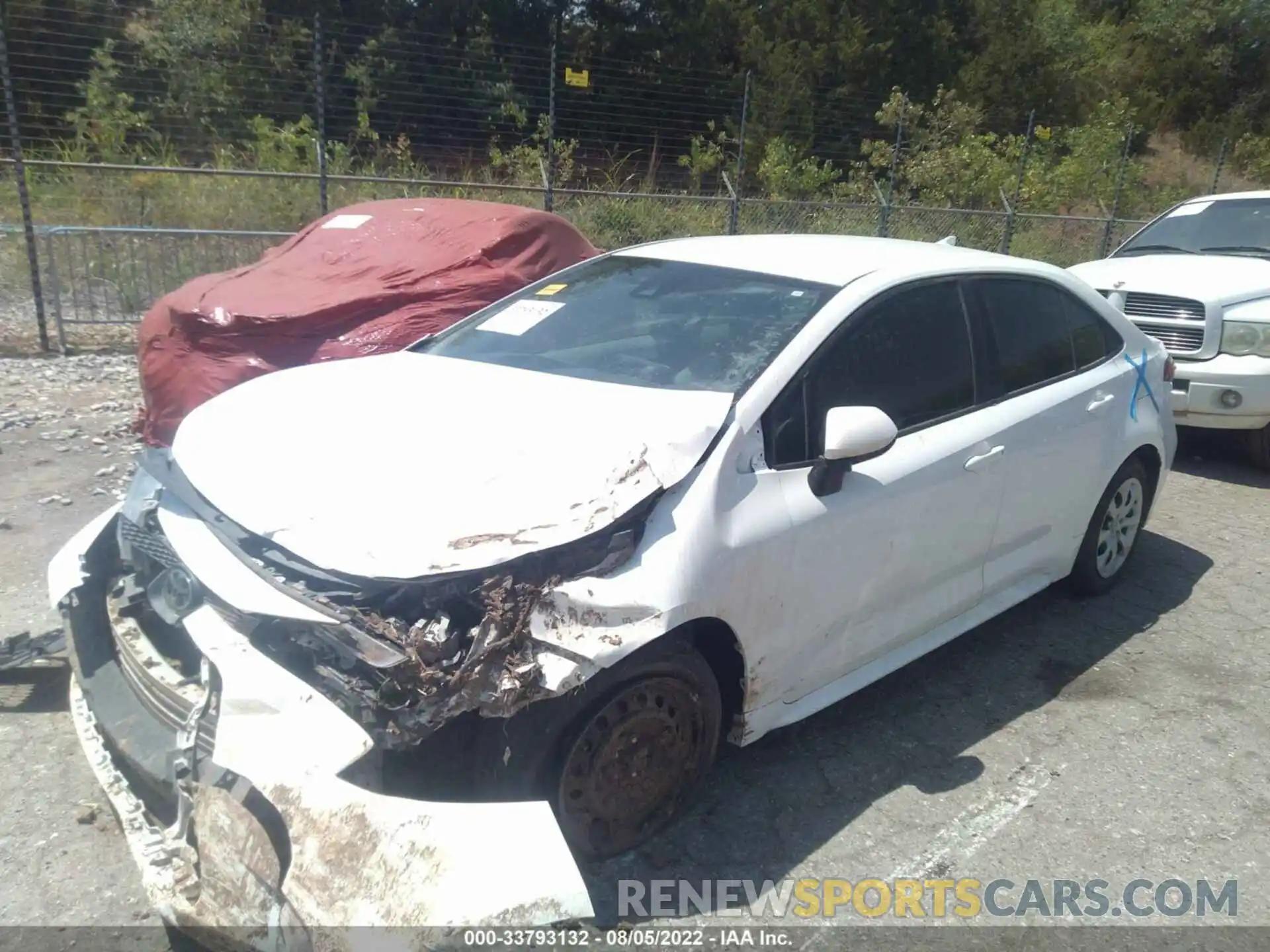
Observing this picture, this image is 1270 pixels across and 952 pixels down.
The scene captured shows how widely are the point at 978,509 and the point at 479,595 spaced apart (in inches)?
83.0

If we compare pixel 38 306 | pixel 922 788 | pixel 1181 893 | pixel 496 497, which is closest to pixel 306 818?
pixel 496 497

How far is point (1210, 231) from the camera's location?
826cm

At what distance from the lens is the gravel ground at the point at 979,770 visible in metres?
3.06

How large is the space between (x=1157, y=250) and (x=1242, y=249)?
645mm

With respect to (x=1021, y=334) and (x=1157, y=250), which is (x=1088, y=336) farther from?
(x=1157, y=250)

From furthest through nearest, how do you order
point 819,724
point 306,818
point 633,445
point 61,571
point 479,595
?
point 819,724 < point 61,571 < point 633,445 < point 479,595 < point 306,818

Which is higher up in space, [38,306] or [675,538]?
[675,538]

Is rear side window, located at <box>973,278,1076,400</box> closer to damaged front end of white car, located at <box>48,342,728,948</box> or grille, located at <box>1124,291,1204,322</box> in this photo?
damaged front end of white car, located at <box>48,342,728,948</box>

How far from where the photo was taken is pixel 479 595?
255cm

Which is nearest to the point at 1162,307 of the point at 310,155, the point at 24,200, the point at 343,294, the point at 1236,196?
the point at 1236,196

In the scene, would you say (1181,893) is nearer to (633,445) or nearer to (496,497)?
(633,445)

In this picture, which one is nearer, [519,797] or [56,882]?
[519,797]

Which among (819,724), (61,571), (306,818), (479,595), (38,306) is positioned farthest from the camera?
(38,306)

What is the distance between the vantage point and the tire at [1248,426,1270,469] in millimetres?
7336
